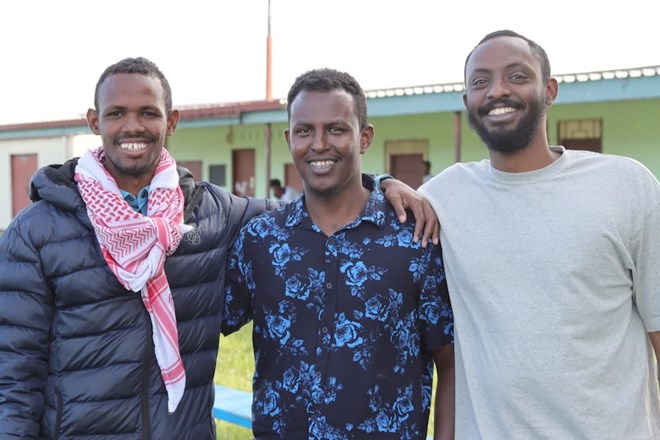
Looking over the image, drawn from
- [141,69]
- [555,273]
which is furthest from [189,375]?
[555,273]

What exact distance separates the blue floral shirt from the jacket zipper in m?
0.40

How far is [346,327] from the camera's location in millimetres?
2752

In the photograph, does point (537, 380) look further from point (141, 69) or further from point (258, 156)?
point (258, 156)

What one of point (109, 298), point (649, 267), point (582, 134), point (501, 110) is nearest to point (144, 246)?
point (109, 298)

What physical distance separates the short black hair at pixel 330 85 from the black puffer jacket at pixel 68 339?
0.94 m

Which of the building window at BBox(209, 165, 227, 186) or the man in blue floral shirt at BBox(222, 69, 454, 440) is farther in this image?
the building window at BBox(209, 165, 227, 186)

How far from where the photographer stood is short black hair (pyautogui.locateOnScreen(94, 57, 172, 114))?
2.99 metres

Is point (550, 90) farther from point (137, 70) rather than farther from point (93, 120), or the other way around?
point (93, 120)

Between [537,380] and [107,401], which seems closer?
[537,380]

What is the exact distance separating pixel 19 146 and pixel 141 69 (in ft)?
77.7

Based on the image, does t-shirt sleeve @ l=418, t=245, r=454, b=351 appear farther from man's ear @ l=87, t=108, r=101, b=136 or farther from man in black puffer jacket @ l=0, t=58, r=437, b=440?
man's ear @ l=87, t=108, r=101, b=136

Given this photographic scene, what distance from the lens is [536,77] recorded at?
2.78m

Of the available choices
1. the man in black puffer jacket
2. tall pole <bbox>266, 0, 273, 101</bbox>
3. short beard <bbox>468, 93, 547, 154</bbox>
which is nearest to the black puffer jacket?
the man in black puffer jacket

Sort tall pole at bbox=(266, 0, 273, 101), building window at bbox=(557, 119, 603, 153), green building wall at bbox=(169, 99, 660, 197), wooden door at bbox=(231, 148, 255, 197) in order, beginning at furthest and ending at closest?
1. tall pole at bbox=(266, 0, 273, 101)
2. wooden door at bbox=(231, 148, 255, 197)
3. building window at bbox=(557, 119, 603, 153)
4. green building wall at bbox=(169, 99, 660, 197)
